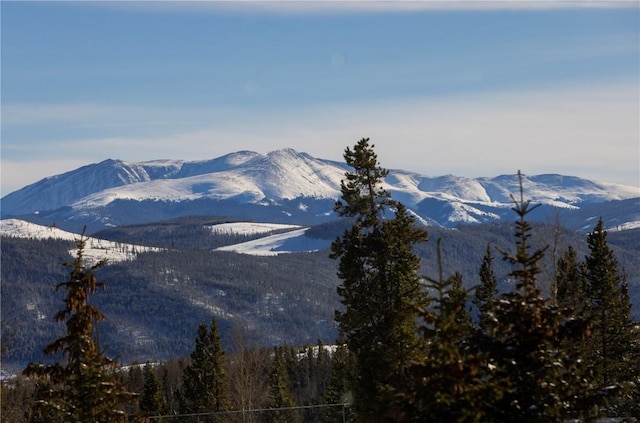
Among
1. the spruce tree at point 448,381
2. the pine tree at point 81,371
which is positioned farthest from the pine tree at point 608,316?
the spruce tree at point 448,381

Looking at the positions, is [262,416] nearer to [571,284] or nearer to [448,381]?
[571,284]

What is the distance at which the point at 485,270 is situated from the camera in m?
73.6

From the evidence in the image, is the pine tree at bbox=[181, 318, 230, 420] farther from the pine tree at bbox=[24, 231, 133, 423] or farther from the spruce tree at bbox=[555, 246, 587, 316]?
the pine tree at bbox=[24, 231, 133, 423]

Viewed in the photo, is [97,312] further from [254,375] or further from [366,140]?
[254,375]

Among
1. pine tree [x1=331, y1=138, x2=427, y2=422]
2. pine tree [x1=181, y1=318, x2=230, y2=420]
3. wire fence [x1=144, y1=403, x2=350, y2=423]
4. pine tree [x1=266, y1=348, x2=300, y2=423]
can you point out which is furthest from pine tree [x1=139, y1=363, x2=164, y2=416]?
pine tree [x1=331, y1=138, x2=427, y2=422]

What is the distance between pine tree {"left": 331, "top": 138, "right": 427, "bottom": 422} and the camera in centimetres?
3738

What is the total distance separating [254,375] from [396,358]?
1841 inches

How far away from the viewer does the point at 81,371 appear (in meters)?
22.5

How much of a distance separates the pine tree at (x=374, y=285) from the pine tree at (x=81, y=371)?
1554 centimetres

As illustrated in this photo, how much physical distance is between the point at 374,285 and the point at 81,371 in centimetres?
1777

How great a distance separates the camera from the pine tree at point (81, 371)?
72.8ft

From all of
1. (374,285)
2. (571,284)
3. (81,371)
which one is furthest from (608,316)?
(81,371)

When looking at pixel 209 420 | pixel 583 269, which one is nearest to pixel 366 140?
pixel 583 269

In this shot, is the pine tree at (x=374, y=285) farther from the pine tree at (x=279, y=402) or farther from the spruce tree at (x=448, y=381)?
the pine tree at (x=279, y=402)
